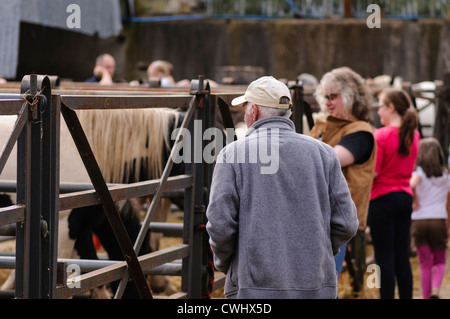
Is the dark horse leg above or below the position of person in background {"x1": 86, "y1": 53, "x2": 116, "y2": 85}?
below

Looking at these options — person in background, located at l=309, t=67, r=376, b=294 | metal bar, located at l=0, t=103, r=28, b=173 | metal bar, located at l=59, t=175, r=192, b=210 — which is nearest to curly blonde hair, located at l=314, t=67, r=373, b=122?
person in background, located at l=309, t=67, r=376, b=294

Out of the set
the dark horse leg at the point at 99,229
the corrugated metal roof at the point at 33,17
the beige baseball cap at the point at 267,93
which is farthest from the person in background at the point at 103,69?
the beige baseball cap at the point at 267,93

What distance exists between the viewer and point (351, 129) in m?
5.00

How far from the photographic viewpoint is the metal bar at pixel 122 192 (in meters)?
3.57

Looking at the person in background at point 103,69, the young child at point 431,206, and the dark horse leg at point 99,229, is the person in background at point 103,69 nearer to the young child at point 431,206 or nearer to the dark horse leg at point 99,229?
the young child at point 431,206

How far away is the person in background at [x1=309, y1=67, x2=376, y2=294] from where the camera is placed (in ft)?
16.1

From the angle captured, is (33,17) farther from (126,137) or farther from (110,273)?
(110,273)

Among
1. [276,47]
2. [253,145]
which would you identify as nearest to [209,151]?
[253,145]

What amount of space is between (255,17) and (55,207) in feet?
47.8

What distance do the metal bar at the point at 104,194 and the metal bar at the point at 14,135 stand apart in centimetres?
37

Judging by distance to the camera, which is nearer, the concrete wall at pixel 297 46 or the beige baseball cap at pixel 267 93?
the beige baseball cap at pixel 267 93

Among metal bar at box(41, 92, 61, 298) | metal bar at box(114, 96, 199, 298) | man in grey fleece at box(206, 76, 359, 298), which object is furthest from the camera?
metal bar at box(114, 96, 199, 298)

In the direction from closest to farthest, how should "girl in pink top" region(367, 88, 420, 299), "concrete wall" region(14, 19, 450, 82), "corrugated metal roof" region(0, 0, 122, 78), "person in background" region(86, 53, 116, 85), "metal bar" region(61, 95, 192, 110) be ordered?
"metal bar" region(61, 95, 192, 110) → "girl in pink top" region(367, 88, 420, 299) → "person in background" region(86, 53, 116, 85) → "corrugated metal roof" region(0, 0, 122, 78) → "concrete wall" region(14, 19, 450, 82)

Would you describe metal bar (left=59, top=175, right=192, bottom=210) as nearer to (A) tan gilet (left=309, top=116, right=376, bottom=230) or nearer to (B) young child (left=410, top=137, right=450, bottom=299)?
(A) tan gilet (left=309, top=116, right=376, bottom=230)
